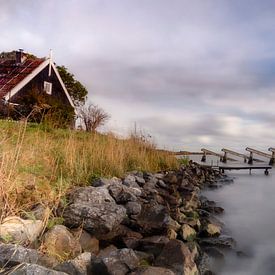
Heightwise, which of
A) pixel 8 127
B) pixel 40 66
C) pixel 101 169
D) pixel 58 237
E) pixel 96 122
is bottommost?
pixel 58 237

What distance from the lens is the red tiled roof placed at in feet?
90.9

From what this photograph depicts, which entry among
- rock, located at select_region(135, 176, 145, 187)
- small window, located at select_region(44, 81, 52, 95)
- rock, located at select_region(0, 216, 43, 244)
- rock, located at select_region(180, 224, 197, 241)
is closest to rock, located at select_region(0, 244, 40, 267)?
rock, located at select_region(0, 216, 43, 244)

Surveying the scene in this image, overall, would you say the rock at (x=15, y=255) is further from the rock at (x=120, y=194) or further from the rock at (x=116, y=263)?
the rock at (x=120, y=194)

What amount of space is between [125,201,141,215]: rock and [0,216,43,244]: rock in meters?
2.47

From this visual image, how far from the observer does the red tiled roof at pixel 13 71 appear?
2772cm

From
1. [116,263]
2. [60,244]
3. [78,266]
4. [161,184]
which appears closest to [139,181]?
[161,184]

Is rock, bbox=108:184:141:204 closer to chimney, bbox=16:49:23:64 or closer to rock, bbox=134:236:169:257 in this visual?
rock, bbox=134:236:169:257

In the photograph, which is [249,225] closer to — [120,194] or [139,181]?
[139,181]

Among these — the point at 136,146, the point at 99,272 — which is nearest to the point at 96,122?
the point at 136,146

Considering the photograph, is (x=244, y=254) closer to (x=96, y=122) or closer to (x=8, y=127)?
(x=8, y=127)

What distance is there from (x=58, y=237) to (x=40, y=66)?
25.8 meters

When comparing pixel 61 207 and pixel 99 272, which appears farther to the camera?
pixel 61 207

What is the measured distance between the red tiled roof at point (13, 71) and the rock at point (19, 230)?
23.0 metres

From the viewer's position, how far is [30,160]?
7660 mm
